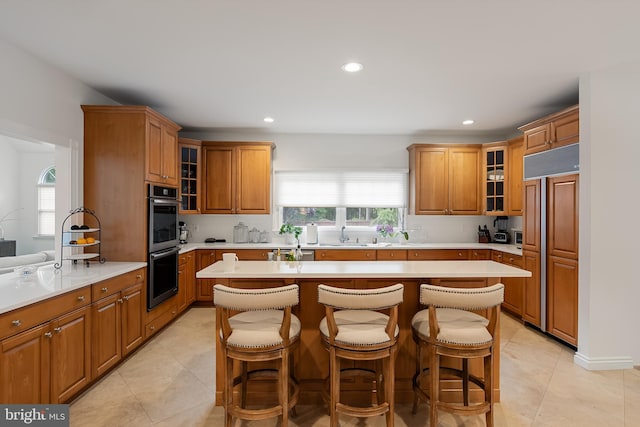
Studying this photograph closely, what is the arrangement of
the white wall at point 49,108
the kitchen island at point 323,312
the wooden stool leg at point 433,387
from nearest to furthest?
the wooden stool leg at point 433,387, the kitchen island at point 323,312, the white wall at point 49,108

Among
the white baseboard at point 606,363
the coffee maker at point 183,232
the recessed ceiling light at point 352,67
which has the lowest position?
the white baseboard at point 606,363

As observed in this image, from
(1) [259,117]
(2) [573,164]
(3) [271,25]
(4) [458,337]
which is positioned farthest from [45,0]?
(2) [573,164]

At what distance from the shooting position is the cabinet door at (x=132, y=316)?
3002mm

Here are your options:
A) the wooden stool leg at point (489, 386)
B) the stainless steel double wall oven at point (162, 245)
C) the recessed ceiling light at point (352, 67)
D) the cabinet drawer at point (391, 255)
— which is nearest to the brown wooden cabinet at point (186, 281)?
the stainless steel double wall oven at point (162, 245)

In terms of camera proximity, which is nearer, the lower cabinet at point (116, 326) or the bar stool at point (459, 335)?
the bar stool at point (459, 335)

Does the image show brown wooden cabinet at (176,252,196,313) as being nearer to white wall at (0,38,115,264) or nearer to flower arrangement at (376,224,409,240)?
white wall at (0,38,115,264)

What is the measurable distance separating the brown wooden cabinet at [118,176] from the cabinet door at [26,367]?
4.43 feet

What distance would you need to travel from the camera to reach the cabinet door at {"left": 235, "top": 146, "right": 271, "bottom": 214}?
16.7 feet

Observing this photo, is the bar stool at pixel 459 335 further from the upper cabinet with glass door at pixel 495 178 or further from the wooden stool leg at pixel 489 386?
the upper cabinet with glass door at pixel 495 178

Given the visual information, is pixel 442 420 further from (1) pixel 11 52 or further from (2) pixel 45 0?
(1) pixel 11 52

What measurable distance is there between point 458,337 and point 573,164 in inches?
95.4

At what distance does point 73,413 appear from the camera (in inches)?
91.3

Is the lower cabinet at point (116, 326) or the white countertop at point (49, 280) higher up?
the white countertop at point (49, 280)

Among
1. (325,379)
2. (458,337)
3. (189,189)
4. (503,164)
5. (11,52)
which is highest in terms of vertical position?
(11,52)
